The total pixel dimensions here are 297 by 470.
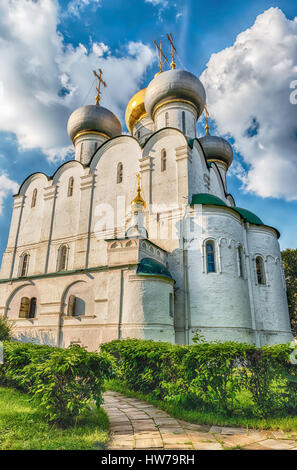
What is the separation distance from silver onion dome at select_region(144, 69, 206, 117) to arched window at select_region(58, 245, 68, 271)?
886 cm

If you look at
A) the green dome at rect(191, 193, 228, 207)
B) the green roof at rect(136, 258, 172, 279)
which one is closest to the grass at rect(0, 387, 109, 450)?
the green roof at rect(136, 258, 172, 279)

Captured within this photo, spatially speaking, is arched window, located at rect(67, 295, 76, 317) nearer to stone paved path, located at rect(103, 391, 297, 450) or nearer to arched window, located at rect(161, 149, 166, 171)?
arched window, located at rect(161, 149, 166, 171)

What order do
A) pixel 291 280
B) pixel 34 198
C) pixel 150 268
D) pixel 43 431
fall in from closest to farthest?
1. pixel 43 431
2. pixel 150 268
3. pixel 34 198
4. pixel 291 280

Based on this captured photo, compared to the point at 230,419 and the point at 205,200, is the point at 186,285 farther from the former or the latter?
the point at 230,419

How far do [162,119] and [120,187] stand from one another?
176 inches

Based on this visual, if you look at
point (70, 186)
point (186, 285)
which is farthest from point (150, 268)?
point (70, 186)

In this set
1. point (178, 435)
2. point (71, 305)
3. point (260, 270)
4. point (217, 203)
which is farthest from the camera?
point (260, 270)

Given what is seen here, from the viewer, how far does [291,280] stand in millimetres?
18109

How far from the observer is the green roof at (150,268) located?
9.74 meters

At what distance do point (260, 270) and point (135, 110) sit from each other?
12.8 m

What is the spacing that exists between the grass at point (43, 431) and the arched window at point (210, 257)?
310 inches

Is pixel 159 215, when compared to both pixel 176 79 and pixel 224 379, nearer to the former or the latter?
pixel 176 79

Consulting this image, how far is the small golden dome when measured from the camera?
758 inches

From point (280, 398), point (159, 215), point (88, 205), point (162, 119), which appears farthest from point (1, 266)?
point (280, 398)
